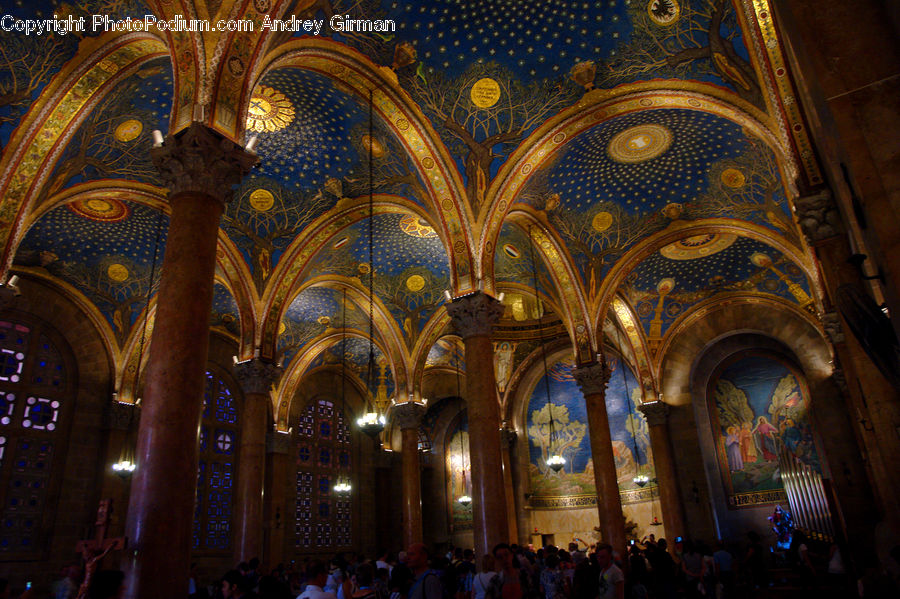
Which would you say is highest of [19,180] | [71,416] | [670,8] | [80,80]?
[670,8]

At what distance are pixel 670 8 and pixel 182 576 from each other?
10.0 m

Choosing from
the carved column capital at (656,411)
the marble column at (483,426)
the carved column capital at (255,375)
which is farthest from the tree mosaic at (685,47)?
the carved column capital at (656,411)

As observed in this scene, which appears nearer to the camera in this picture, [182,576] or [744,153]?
[182,576]

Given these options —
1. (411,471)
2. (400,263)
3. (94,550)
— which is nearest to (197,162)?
(94,550)

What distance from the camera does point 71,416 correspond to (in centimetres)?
1473

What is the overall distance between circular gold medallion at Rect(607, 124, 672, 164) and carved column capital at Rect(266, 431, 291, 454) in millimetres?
13820

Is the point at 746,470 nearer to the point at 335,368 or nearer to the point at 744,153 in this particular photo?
the point at 744,153

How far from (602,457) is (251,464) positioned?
25.9ft

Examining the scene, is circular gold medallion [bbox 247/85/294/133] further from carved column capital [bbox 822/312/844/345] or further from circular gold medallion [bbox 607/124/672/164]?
carved column capital [bbox 822/312/844/345]

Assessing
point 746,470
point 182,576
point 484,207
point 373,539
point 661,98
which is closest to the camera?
point 182,576

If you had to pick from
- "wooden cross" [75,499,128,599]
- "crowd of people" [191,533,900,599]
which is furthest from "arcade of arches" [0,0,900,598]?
"crowd of people" [191,533,900,599]

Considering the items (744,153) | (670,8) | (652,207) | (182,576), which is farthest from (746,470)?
(182,576)

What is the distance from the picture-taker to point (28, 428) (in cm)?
1386

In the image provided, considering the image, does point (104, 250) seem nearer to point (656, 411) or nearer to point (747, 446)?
point (656, 411)
